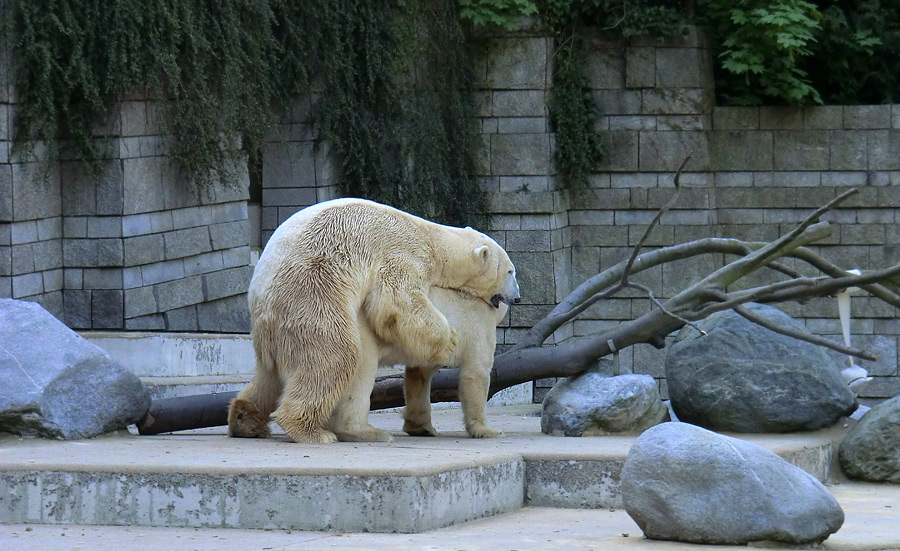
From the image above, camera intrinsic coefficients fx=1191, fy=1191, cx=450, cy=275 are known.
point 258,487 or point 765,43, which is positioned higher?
point 765,43

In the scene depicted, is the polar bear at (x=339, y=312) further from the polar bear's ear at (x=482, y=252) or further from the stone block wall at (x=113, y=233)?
the stone block wall at (x=113, y=233)

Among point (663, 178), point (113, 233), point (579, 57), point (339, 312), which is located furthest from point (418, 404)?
point (579, 57)

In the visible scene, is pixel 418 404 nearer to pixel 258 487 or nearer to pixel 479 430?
pixel 479 430

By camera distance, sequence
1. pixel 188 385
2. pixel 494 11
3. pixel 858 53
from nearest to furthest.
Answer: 1. pixel 188 385
2. pixel 494 11
3. pixel 858 53

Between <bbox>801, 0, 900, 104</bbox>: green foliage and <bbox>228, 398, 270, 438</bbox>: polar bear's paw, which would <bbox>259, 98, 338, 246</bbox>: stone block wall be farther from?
<bbox>801, 0, 900, 104</bbox>: green foliage

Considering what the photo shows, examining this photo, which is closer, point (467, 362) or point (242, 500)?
point (242, 500)

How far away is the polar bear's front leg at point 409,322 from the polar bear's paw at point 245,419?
0.80 m

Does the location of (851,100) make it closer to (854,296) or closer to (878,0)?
(878,0)

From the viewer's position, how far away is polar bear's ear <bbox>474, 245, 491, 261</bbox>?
6.51 meters

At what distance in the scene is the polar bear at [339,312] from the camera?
5879mm

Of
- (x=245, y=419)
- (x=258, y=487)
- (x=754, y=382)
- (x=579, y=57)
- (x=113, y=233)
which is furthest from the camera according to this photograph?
(x=579, y=57)

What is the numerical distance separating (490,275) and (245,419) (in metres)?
1.54

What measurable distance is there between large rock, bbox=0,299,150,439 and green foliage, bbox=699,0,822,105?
26.9 ft

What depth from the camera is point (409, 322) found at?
6.09m
